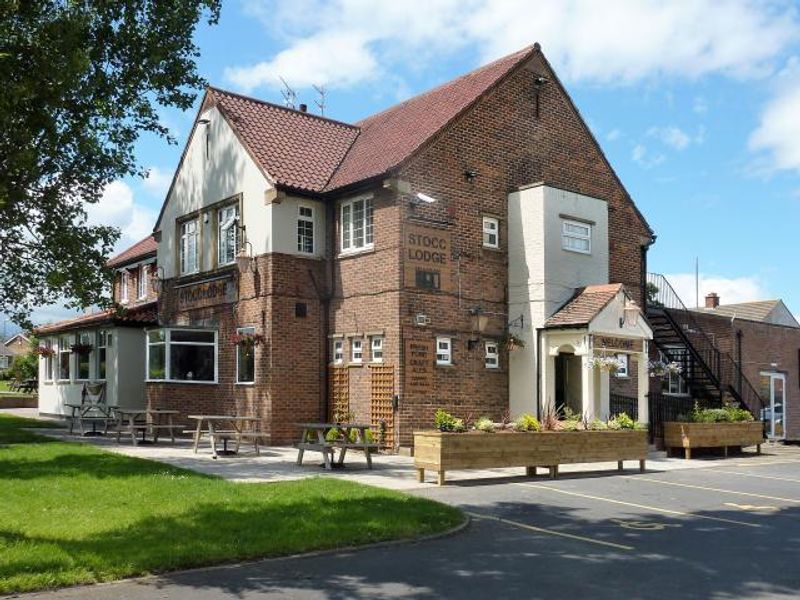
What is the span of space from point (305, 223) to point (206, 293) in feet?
13.5

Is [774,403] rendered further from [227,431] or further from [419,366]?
[227,431]

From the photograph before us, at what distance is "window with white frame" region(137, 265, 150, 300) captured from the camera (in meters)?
31.7

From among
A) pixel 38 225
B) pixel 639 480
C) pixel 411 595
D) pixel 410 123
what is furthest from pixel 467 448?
pixel 410 123

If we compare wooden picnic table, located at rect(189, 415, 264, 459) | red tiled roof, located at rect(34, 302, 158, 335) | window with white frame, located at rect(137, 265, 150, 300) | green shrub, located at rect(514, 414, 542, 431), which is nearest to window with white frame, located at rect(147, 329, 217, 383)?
wooden picnic table, located at rect(189, 415, 264, 459)

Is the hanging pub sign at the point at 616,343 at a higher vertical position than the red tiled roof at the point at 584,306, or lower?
lower

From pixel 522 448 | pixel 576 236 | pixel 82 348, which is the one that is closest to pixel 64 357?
pixel 82 348

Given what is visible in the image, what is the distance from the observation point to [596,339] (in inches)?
803

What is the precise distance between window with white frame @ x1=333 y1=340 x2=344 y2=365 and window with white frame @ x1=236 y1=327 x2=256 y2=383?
79.9 inches

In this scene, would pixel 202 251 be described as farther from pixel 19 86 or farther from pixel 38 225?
pixel 19 86

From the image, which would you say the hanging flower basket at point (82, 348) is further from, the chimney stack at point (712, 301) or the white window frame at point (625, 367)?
the chimney stack at point (712, 301)

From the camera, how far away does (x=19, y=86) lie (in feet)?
33.4

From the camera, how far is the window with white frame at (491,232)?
21.5m

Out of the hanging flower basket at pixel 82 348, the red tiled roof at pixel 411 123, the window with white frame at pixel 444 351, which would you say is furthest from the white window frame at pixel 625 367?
the hanging flower basket at pixel 82 348

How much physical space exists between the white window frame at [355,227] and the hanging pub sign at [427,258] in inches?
43.8
